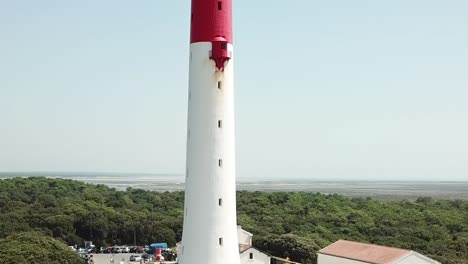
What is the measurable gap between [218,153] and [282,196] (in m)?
61.2

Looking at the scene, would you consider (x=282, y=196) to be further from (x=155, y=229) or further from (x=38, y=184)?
(x=38, y=184)

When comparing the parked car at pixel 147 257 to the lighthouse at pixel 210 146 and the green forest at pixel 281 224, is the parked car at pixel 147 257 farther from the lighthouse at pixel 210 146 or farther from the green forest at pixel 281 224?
the lighthouse at pixel 210 146

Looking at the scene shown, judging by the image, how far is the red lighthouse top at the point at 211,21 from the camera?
18.6 m

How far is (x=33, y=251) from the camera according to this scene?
34.7 metres

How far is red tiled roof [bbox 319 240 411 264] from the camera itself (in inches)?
1098

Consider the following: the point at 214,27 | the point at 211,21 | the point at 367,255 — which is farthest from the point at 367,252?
the point at 211,21

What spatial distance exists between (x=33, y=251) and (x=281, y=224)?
27886mm

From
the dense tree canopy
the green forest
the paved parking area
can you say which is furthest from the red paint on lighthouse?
the paved parking area

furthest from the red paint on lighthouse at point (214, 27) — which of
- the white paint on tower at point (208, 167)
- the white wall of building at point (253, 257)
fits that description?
the white wall of building at point (253, 257)

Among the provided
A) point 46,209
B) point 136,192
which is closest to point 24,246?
point 46,209

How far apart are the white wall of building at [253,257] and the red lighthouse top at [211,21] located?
56.0 feet

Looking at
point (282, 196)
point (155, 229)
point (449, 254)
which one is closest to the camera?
point (449, 254)

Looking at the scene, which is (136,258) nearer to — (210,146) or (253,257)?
(253,257)

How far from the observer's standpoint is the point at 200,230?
1838 centimetres
